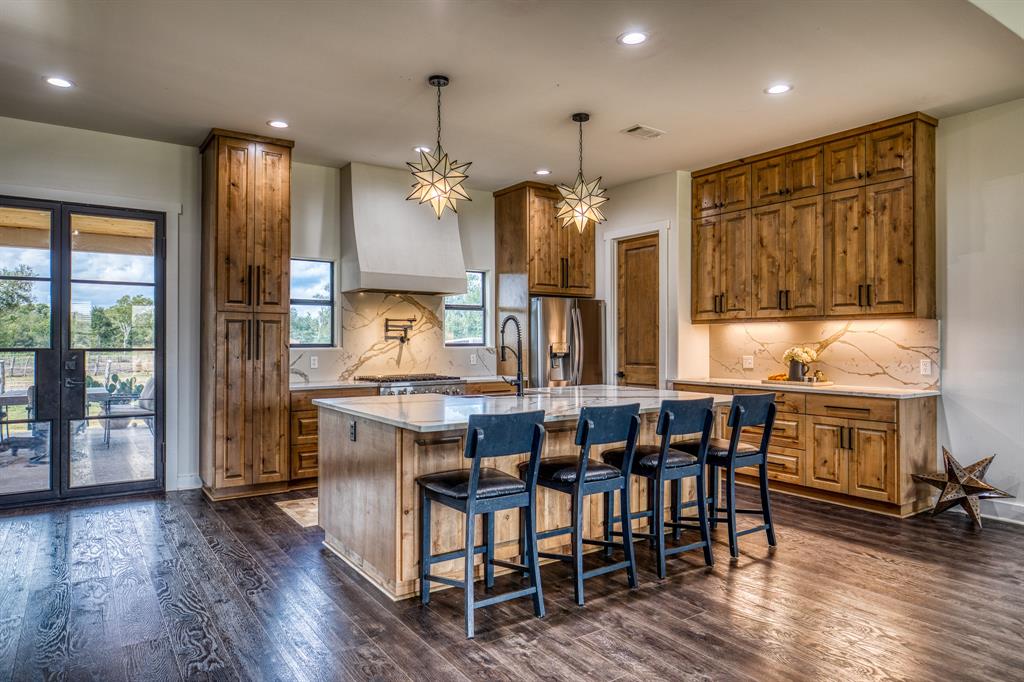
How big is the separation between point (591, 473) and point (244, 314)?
3.34m

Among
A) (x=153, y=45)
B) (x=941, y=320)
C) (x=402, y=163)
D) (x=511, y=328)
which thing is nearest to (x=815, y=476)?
(x=941, y=320)

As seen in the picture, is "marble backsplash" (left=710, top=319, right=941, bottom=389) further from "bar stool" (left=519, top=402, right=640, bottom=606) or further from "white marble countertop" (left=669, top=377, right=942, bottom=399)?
"bar stool" (left=519, top=402, right=640, bottom=606)

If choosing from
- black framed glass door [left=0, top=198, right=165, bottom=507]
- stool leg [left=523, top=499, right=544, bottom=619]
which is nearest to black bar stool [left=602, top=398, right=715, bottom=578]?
stool leg [left=523, top=499, right=544, bottom=619]

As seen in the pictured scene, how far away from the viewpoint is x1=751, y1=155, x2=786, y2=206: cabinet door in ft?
18.1

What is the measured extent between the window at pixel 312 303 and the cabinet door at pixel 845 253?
434cm

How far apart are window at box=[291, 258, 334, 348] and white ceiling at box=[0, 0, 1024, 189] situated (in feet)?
3.88

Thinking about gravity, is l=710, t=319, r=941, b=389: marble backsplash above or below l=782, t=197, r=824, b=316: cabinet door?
below

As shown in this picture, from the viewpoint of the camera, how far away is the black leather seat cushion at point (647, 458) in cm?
340

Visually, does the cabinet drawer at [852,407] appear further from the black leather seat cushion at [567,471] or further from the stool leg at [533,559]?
the stool leg at [533,559]

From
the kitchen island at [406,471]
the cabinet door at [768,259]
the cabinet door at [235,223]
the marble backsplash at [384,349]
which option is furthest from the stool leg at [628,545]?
the marble backsplash at [384,349]

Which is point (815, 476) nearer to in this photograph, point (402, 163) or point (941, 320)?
point (941, 320)

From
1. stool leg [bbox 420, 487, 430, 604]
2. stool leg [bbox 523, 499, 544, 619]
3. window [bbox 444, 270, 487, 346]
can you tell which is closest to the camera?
stool leg [bbox 523, 499, 544, 619]

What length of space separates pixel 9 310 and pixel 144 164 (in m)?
1.49

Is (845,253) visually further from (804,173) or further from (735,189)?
(735,189)
